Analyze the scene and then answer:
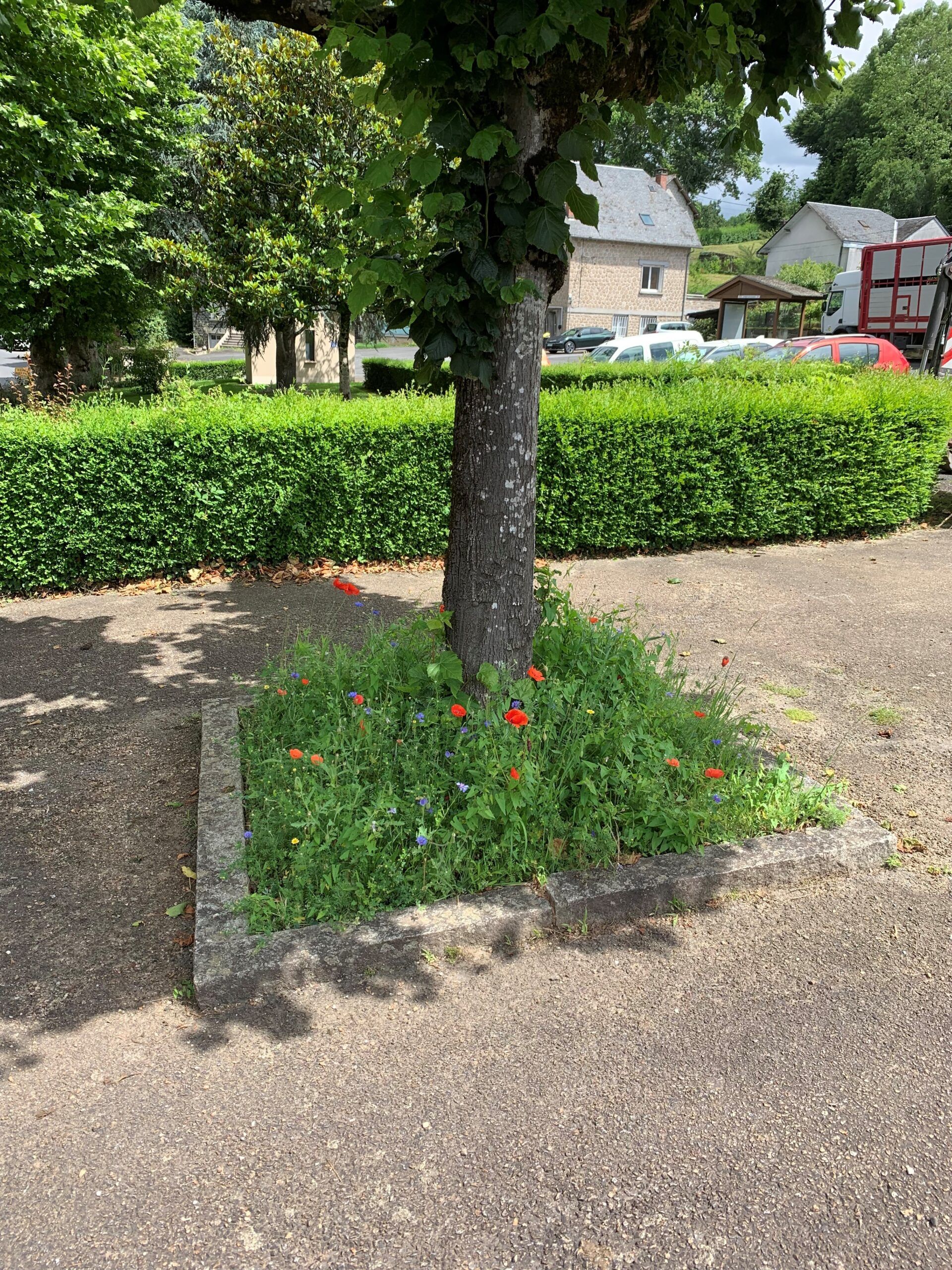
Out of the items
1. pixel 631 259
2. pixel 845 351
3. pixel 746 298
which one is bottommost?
pixel 845 351

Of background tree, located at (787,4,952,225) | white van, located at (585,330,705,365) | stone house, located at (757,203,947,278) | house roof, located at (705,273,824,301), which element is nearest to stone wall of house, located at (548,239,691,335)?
house roof, located at (705,273,824,301)

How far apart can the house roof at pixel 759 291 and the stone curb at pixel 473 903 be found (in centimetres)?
3851

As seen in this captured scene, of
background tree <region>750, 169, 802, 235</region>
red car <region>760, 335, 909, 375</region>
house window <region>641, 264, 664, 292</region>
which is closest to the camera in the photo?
red car <region>760, 335, 909, 375</region>

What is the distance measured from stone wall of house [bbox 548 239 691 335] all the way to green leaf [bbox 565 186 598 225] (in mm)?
45971

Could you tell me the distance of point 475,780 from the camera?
11.5ft

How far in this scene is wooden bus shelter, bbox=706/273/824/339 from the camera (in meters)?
38.6

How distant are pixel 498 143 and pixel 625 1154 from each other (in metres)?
3.28

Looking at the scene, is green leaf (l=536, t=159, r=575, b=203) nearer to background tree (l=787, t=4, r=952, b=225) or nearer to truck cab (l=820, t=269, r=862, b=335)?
truck cab (l=820, t=269, r=862, b=335)

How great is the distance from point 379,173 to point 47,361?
15300 mm

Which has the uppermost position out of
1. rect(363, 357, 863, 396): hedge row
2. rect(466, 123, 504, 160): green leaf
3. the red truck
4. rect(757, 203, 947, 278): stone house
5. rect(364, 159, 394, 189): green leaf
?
rect(757, 203, 947, 278): stone house

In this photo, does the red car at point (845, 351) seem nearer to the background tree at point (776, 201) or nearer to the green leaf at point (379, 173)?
the green leaf at point (379, 173)

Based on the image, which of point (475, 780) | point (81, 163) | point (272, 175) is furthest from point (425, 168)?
point (272, 175)

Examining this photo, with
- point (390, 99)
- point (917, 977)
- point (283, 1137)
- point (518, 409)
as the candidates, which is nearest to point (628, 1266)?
point (283, 1137)

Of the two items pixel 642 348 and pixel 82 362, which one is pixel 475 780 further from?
pixel 642 348
